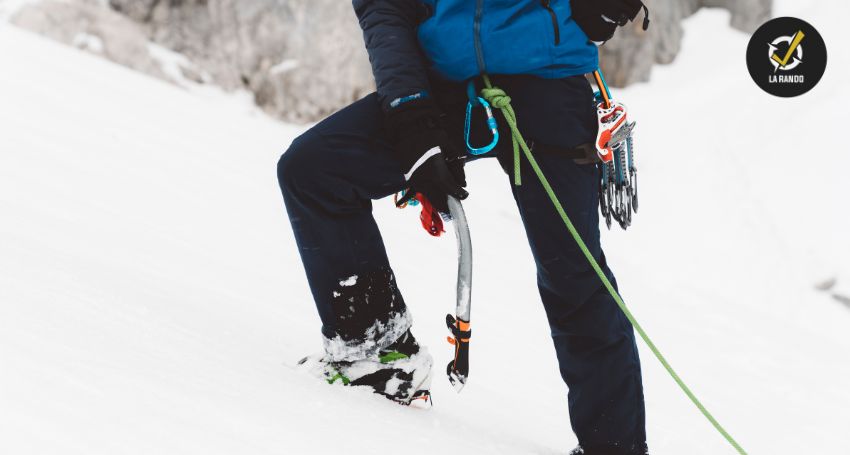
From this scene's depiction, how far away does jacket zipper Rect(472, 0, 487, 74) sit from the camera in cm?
166

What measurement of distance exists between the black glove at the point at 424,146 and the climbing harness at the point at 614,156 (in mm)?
→ 372

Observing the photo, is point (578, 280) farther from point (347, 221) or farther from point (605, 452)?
point (347, 221)

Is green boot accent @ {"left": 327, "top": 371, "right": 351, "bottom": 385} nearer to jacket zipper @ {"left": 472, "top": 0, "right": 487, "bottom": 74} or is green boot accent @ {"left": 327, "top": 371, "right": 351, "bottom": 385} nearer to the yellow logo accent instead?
jacket zipper @ {"left": 472, "top": 0, "right": 487, "bottom": 74}

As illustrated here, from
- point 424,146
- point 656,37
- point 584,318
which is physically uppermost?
point 424,146

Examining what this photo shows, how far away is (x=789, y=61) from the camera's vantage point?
895cm

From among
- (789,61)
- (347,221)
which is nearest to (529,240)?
(347,221)

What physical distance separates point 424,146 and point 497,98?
0.66 ft

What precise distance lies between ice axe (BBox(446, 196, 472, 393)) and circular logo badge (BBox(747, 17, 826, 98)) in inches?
322

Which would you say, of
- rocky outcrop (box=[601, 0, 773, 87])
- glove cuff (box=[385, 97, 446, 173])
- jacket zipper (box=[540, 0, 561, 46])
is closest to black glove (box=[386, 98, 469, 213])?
glove cuff (box=[385, 97, 446, 173])

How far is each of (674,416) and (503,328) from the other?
935 mm

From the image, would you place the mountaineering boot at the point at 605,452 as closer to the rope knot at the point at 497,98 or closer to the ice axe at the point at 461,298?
the ice axe at the point at 461,298

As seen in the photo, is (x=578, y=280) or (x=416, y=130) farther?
(x=578, y=280)

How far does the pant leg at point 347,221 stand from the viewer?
5.63 feet

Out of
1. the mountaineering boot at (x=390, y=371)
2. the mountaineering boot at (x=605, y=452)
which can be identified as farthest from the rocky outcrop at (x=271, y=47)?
the mountaineering boot at (x=605, y=452)
